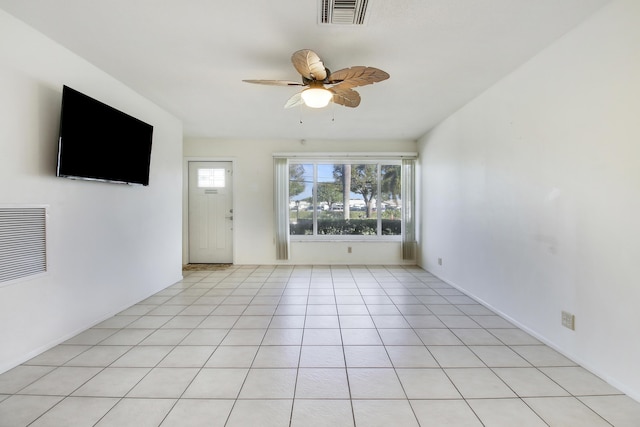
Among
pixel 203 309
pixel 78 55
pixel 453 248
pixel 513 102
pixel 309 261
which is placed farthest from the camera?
pixel 309 261

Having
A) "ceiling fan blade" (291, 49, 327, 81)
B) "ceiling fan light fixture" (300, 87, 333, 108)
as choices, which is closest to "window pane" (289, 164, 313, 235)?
"ceiling fan light fixture" (300, 87, 333, 108)

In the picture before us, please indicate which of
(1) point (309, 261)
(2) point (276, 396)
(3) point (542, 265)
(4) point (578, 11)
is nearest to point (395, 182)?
(1) point (309, 261)

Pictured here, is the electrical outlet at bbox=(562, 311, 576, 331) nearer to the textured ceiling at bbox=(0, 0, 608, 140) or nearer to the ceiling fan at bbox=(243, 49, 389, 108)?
the textured ceiling at bbox=(0, 0, 608, 140)

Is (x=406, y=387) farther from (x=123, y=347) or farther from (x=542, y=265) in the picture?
(x=123, y=347)

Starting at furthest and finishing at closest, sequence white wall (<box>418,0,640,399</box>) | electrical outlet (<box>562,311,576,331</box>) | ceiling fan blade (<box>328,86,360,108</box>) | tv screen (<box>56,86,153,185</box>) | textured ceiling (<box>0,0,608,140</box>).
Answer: ceiling fan blade (<box>328,86,360,108</box>) < tv screen (<box>56,86,153,185</box>) < electrical outlet (<box>562,311,576,331</box>) < textured ceiling (<box>0,0,608,140</box>) < white wall (<box>418,0,640,399</box>)

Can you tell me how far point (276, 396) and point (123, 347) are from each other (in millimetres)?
1486

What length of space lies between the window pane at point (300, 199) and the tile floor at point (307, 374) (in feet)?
8.53

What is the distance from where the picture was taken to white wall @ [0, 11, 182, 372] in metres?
2.01

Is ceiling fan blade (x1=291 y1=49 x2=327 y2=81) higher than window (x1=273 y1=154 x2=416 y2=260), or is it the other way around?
ceiling fan blade (x1=291 y1=49 x2=327 y2=81)

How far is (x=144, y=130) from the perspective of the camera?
3.27 meters

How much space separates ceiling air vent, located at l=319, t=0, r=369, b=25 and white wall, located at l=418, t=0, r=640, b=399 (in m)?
Result: 1.58

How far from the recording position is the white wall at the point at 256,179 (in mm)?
5516

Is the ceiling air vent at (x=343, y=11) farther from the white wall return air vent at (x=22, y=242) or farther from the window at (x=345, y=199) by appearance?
the window at (x=345, y=199)

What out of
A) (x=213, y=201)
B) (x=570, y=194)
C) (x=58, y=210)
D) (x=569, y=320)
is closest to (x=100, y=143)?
(x=58, y=210)
